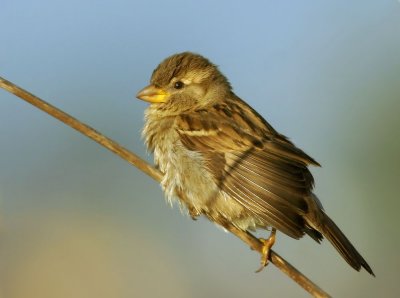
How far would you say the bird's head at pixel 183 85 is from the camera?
14.1 ft

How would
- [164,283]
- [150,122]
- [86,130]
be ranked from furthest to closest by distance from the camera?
[164,283], [150,122], [86,130]

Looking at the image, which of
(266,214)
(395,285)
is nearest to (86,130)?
(266,214)

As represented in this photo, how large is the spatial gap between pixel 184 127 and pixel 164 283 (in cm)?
106

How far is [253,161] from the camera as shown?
3.78 m

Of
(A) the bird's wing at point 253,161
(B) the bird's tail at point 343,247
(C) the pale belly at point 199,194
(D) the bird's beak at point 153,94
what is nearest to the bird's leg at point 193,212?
(C) the pale belly at point 199,194

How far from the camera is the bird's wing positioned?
3582 millimetres

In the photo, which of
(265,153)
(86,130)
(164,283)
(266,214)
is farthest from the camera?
(164,283)

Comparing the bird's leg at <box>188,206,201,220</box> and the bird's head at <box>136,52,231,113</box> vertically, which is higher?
the bird's head at <box>136,52,231,113</box>

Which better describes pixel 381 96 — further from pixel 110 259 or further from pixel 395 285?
pixel 110 259

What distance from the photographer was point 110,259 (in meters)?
4.84

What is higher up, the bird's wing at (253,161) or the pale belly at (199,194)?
the bird's wing at (253,161)

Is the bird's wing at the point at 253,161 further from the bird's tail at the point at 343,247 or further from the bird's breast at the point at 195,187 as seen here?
the bird's tail at the point at 343,247

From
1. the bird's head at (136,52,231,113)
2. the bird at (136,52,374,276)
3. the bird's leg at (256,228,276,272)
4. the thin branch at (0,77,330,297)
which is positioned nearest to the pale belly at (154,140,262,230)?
the bird at (136,52,374,276)

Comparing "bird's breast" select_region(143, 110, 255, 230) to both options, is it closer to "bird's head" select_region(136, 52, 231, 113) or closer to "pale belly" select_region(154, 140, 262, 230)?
"pale belly" select_region(154, 140, 262, 230)
